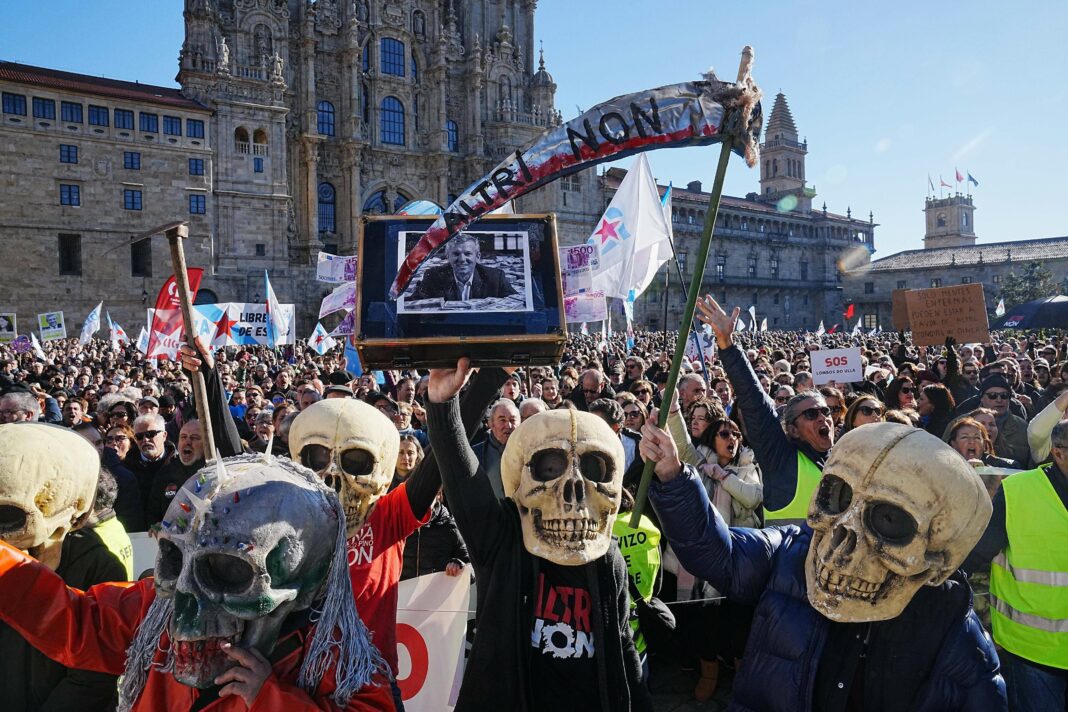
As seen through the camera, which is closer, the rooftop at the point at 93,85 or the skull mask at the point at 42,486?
the skull mask at the point at 42,486

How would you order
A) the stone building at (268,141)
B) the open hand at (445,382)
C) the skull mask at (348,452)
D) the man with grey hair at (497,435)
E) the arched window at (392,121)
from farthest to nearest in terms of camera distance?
the arched window at (392,121), the stone building at (268,141), the man with grey hair at (497,435), the skull mask at (348,452), the open hand at (445,382)

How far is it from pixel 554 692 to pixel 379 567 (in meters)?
0.83

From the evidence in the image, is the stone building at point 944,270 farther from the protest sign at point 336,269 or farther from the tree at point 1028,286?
the protest sign at point 336,269

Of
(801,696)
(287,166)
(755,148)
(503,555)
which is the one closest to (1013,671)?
(801,696)

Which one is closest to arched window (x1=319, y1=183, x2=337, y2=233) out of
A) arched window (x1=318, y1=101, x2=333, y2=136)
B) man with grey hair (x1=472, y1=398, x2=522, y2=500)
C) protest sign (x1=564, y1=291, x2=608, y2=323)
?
arched window (x1=318, y1=101, x2=333, y2=136)

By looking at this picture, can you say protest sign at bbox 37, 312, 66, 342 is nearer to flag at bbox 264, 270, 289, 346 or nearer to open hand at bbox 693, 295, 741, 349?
flag at bbox 264, 270, 289, 346

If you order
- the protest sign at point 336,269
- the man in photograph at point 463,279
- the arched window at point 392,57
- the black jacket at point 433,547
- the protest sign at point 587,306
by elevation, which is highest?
the arched window at point 392,57

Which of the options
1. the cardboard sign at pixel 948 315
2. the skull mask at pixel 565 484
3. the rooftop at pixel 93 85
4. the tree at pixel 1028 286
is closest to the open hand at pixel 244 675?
the skull mask at pixel 565 484

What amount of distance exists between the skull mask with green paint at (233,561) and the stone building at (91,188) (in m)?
33.7

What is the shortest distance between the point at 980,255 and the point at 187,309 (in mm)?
70412

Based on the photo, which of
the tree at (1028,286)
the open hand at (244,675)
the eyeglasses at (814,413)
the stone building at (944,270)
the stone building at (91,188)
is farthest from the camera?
the stone building at (944,270)

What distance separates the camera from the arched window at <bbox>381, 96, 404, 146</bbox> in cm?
4169

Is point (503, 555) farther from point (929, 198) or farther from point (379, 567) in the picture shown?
point (929, 198)

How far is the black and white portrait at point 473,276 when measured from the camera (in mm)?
2404
